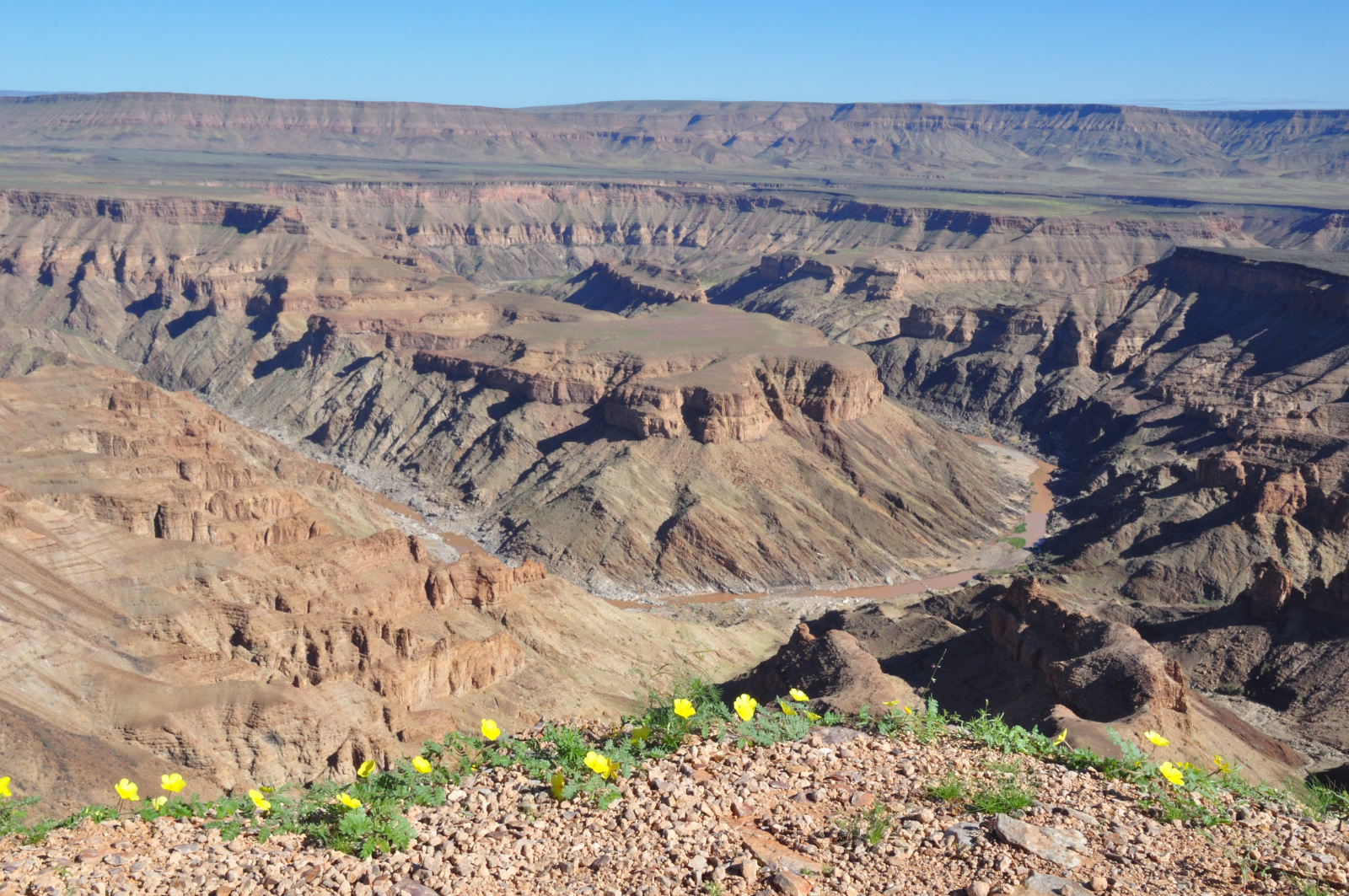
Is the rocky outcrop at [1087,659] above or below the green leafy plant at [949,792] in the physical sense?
below

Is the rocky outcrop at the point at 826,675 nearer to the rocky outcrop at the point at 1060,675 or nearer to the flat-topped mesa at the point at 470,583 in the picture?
the rocky outcrop at the point at 1060,675

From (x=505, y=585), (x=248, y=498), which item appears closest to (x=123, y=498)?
(x=248, y=498)

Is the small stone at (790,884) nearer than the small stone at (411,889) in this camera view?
Yes

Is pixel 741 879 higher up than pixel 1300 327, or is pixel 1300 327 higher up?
pixel 1300 327

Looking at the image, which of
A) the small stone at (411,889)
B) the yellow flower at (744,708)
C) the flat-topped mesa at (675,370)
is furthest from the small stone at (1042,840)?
the flat-topped mesa at (675,370)

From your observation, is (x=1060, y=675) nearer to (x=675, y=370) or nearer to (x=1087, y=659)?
(x=1087, y=659)

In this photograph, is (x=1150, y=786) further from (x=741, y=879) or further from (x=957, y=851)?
(x=741, y=879)

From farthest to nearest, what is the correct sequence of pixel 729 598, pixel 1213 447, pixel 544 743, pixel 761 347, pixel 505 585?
pixel 761 347 → pixel 1213 447 → pixel 729 598 → pixel 505 585 → pixel 544 743
